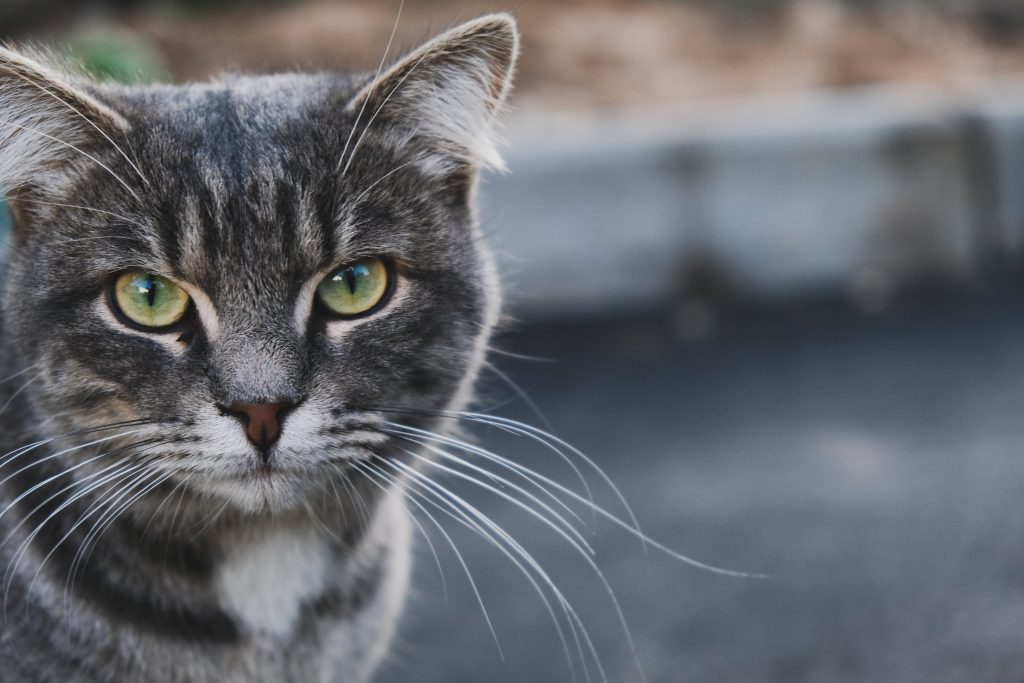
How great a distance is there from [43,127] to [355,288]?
1.66 feet

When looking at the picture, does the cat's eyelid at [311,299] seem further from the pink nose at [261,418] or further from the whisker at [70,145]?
the whisker at [70,145]

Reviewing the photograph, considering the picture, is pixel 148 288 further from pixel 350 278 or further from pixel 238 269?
pixel 350 278

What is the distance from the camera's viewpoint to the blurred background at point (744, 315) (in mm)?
2693

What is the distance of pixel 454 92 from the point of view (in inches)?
70.6

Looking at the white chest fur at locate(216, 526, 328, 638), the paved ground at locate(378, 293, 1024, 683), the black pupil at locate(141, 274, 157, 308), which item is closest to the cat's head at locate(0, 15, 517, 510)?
the black pupil at locate(141, 274, 157, 308)

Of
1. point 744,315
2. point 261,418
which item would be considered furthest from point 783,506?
point 261,418

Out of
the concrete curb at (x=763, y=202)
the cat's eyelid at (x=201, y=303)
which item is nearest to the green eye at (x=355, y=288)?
the cat's eyelid at (x=201, y=303)

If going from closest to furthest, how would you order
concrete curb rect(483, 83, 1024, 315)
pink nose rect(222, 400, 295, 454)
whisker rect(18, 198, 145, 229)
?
pink nose rect(222, 400, 295, 454), whisker rect(18, 198, 145, 229), concrete curb rect(483, 83, 1024, 315)

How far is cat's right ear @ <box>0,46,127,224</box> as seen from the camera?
1580 mm

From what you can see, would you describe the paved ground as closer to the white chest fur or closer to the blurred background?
the blurred background

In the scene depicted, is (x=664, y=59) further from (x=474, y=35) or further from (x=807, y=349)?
(x=474, y=35)

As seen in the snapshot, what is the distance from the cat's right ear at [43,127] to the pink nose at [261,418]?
446 millimetres

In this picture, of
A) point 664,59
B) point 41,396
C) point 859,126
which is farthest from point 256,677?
point 664,59

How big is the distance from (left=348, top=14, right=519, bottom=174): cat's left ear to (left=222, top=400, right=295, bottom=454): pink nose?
1.61 ft
